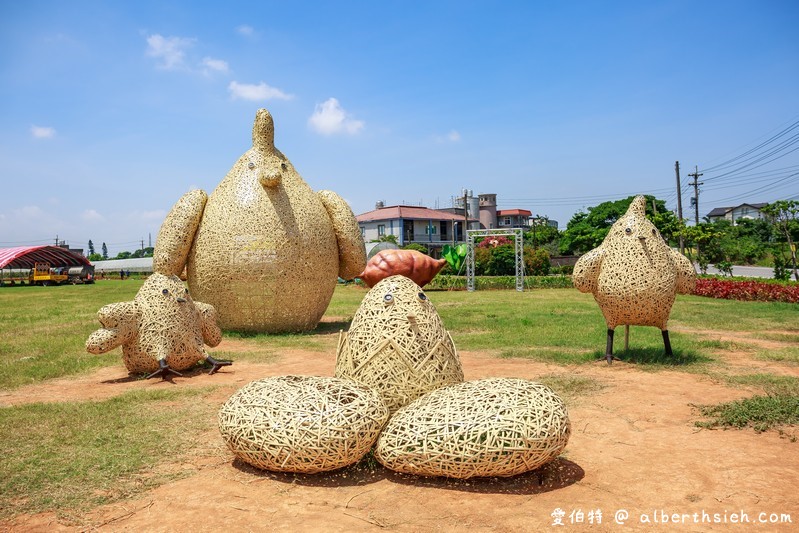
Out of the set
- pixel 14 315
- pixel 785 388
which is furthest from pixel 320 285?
pixel 14 315

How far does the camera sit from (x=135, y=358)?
21.7 ft

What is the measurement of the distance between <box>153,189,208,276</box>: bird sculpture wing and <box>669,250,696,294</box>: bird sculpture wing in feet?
22.4

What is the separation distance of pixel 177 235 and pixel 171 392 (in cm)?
401

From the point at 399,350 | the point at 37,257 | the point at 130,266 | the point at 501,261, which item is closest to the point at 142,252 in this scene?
the point at 130,266

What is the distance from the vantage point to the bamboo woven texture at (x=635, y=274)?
6938mm

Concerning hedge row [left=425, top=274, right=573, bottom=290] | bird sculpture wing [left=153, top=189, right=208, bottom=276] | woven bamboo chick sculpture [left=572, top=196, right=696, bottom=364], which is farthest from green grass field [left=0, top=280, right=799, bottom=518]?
hedge row [left=425, top=274, right=573, bottom=290]

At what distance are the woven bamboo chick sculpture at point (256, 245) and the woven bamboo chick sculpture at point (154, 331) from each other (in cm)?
239

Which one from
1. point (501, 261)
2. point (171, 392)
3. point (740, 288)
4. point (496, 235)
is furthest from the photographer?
point (501, 261)

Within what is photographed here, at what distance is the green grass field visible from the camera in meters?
3.65

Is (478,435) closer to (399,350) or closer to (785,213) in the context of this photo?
(399,350)

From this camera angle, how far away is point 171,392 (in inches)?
232

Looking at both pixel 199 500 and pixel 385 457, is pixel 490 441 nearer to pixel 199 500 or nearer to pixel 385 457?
pixel 385 457

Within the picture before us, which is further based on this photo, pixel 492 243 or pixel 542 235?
pixel 542 235

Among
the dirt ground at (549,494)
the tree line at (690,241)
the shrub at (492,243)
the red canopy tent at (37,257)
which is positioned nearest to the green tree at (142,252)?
the red canopy tent at (37,257)
